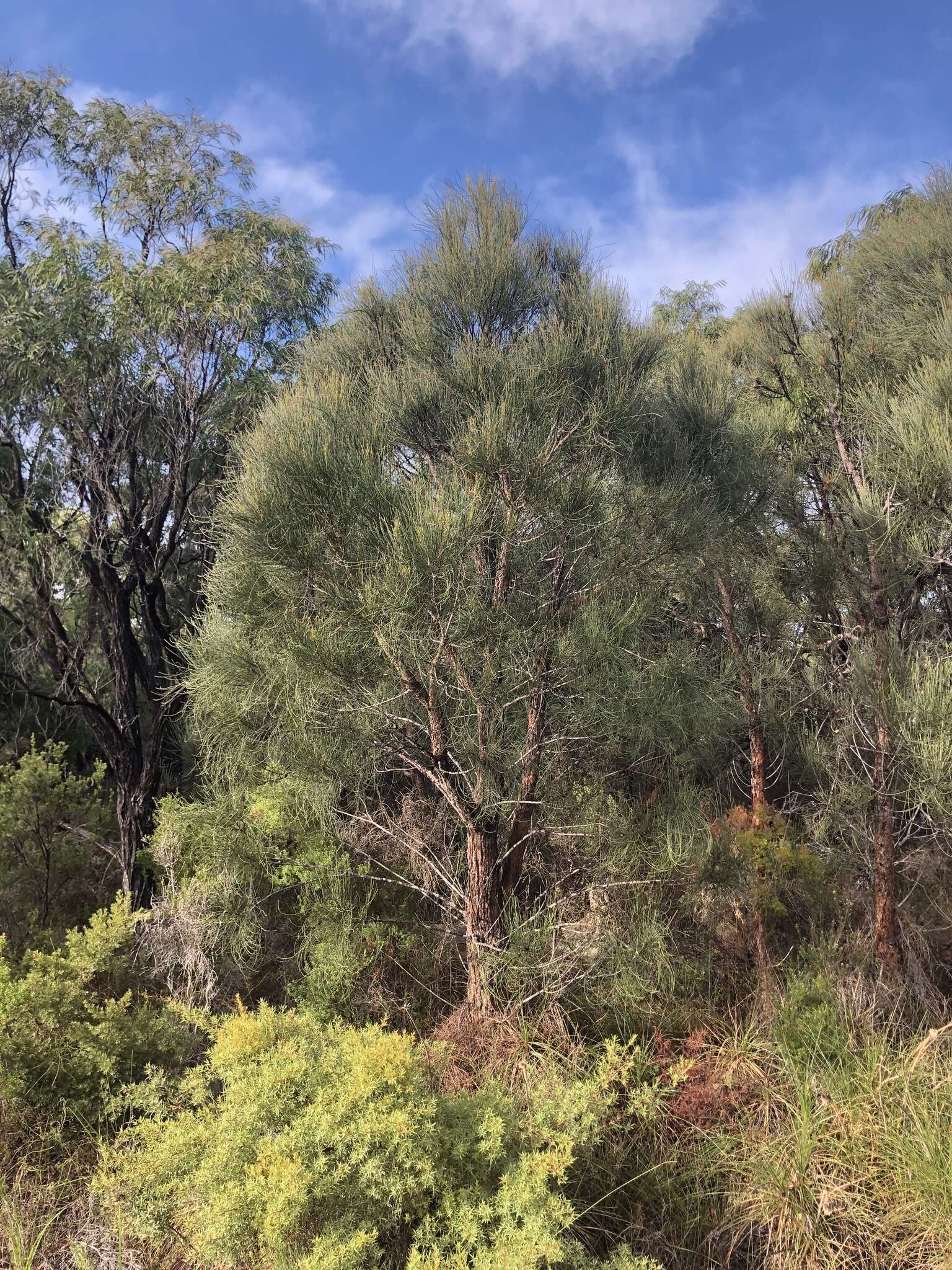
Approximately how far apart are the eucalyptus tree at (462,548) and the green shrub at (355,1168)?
93cm

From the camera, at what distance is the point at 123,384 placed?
4980 millimetres

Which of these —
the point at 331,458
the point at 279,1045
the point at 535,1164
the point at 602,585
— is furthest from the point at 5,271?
the point at 535,1164

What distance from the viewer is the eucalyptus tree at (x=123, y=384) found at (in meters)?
4.78

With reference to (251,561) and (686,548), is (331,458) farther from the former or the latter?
(686,548)

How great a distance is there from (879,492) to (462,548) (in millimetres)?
2232

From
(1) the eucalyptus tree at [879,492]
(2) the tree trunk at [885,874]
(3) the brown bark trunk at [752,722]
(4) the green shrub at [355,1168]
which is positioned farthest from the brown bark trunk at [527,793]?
(2) the tree trunk at [885,874]

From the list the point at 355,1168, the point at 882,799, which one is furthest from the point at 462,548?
the point at 882,799

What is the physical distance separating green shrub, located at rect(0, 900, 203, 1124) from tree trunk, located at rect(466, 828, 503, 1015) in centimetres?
125

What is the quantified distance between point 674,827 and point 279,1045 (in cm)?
191

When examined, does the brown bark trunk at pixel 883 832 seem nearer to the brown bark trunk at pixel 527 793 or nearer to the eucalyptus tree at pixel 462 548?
the eucalyptus tree at pixel 462 548

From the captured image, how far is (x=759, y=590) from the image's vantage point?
493cm

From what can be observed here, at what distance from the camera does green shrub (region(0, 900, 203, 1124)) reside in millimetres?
2928

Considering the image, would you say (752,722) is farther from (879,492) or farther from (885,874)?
(879,492)

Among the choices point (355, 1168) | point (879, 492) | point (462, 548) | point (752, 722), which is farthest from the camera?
point (752, 722)
